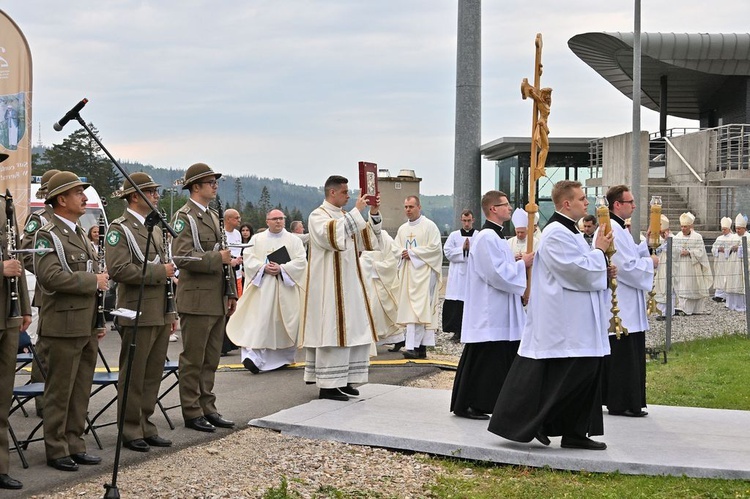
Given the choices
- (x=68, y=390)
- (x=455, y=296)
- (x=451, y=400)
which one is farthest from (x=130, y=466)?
(x=455, y=296)

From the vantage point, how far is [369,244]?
10.0 metres

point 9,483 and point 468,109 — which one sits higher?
point 468,109

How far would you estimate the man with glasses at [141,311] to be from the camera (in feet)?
25.4

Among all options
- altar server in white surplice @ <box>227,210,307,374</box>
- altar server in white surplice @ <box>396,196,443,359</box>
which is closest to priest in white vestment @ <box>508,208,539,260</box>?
altar server in white surplice @ <box>396,196,443,359</box>

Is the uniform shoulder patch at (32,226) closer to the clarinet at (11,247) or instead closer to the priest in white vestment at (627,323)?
the clarinet at (11,247)

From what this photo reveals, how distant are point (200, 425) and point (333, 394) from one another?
1678mm

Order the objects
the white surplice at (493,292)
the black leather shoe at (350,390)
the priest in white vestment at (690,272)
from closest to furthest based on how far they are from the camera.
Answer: the white surplice at (493,292) → the black leather shoe at (350,390) → the priest in white vestment at (690,272)

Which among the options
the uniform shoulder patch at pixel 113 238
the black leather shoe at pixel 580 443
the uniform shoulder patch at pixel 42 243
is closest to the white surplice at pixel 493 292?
the black leather shoe at pixel 580 443

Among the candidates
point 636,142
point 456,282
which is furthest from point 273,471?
point 636,142

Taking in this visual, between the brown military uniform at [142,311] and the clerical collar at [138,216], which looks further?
the clerical collar at [138,216]

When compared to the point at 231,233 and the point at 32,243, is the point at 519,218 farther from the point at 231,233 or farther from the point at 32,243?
the point at 32,243

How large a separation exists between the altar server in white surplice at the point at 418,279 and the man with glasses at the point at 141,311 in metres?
6.42

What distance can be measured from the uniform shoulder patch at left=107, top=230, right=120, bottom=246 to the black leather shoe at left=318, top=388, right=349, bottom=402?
116 inches

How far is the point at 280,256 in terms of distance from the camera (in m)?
12.8
